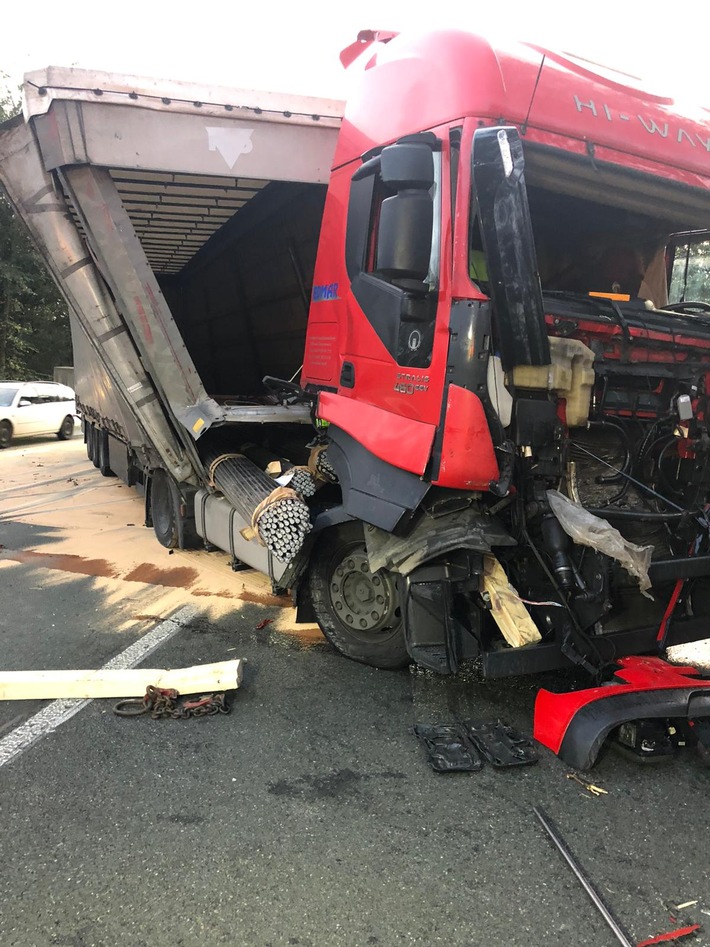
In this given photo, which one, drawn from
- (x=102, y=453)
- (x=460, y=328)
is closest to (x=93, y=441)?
(x=102, y=453)

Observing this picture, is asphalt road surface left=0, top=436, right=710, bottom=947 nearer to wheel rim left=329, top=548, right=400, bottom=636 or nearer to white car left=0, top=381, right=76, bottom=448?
wheel rim left=329, top=548, right=400, bottom=636

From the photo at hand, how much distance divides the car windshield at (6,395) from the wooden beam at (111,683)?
1310cm

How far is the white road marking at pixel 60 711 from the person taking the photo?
2.99 meters

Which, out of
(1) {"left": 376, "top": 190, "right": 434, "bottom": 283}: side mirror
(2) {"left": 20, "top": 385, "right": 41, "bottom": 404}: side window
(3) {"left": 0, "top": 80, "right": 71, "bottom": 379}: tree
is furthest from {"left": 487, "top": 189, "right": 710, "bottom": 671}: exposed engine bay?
(3) {"left": 0, "top": 80, "right": 71, "bottom": 379}: tree

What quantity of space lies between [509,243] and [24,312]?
83.3ft

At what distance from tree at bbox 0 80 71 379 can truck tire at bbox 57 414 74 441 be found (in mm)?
7080

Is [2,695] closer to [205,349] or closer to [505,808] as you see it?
[505,808]

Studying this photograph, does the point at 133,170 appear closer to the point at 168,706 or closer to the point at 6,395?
the point at 168,706


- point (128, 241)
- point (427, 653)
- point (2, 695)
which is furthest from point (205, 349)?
point (427, 653)

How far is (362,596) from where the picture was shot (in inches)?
147

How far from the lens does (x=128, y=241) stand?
4301mm

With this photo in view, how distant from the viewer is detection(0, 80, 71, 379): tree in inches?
842

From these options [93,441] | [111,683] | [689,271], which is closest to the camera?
[111,683]

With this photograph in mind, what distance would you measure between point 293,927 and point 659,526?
239 cm
